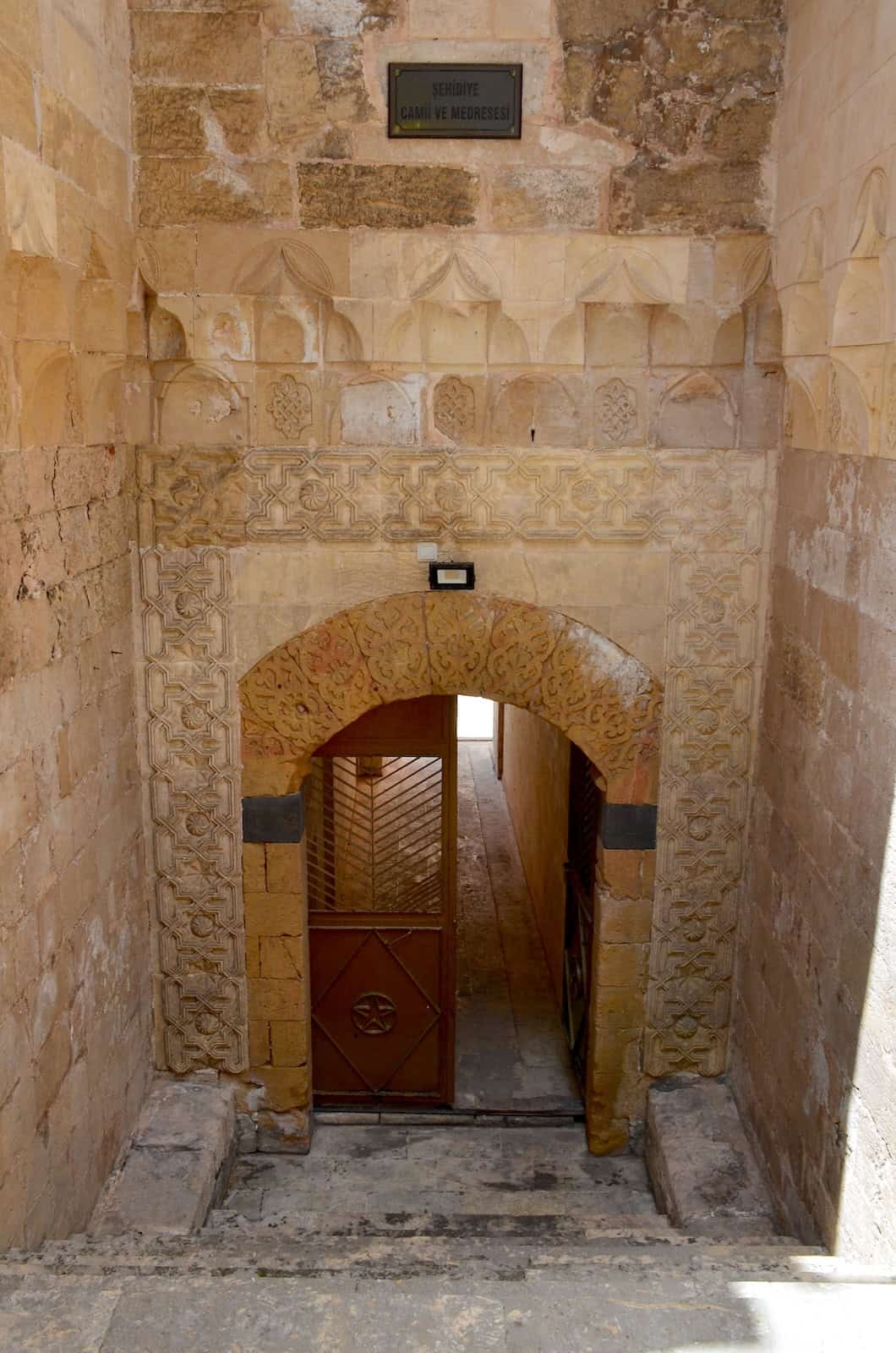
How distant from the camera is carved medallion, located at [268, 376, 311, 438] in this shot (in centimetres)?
443

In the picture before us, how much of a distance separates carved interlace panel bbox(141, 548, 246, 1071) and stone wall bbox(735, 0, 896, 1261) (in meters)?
2.19

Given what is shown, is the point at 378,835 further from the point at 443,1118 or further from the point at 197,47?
the point at 197,47

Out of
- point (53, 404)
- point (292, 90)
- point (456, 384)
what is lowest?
point (53, 404)

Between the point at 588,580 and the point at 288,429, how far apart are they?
1.32m

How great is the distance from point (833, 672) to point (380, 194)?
2.37 m

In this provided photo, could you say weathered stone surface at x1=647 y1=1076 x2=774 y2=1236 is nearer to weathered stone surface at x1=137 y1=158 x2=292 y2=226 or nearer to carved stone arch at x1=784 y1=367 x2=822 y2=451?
carved stone arch at x1=784 y1=367 x2=822 y2=451

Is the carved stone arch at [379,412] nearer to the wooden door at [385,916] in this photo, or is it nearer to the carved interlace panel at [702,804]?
the carved interlace panel at [702,804]

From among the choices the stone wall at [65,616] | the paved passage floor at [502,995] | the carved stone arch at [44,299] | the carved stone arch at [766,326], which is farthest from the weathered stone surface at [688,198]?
the paved passage floor at [502,995]

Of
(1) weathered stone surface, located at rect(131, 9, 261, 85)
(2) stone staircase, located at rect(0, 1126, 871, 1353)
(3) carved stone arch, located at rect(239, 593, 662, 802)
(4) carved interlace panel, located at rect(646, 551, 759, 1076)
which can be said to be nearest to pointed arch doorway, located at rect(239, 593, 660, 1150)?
(3) carved stone arch, located at rect(239, 593, 662, 802)

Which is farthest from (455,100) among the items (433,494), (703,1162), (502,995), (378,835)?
(502,995)

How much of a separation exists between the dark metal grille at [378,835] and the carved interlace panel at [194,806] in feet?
1.97

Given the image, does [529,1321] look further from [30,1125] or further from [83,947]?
[83,947]

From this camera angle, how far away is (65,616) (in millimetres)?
3760

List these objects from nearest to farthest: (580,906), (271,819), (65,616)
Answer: (65,616)
(271,819)
(580,906)
